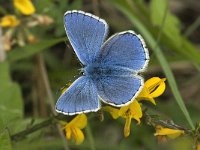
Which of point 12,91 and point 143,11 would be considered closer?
point 12,91

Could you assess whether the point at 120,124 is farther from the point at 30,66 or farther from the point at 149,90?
the point at 149,90

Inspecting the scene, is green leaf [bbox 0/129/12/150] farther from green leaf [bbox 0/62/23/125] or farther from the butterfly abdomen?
green leaf [bbox 0/62/23/125]

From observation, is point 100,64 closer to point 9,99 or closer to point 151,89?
point 151,89

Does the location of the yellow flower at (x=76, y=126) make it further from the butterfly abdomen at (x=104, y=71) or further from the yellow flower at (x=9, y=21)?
the yellow flower at (x=9, y=21)

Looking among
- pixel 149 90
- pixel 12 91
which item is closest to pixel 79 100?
pixel 149 90

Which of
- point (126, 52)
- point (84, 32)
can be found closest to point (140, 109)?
point (126, 52)

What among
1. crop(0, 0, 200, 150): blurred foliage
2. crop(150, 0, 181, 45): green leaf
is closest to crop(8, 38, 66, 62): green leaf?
crop(0, 0, 200, 150): blurred foliage

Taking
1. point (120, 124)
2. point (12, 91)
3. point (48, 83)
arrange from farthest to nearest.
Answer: point (120, 124), point (48, 83), point (12, 91)

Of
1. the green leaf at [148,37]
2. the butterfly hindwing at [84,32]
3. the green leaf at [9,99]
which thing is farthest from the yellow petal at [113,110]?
the green leaf at [9,99]
